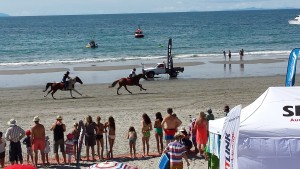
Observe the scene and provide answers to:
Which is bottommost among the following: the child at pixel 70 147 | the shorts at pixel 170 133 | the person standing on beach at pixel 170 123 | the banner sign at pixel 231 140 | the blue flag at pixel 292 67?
the child at pixel 70 147

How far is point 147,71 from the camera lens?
33750mm

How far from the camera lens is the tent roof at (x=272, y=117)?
8.28 m

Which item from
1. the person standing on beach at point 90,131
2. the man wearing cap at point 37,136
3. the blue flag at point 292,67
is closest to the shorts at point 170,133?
the person standing on beach at point 90,131

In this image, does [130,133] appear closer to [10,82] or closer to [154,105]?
[154,105]

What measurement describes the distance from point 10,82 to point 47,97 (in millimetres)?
8490

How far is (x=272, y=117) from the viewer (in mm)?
8586

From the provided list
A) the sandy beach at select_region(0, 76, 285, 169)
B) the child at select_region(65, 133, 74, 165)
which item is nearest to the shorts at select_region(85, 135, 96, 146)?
the child at select_region(65, 133, 74, 165)

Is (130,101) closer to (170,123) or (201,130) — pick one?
(170,123)

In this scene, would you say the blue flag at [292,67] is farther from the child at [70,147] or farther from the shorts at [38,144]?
the shorts at [38,144]

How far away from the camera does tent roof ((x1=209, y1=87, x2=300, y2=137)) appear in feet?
27.2

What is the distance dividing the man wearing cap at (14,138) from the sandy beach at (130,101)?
2527 mm

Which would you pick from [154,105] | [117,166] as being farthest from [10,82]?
[117,166]

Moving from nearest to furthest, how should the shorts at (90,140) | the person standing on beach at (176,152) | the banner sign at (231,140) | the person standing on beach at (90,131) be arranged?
the banner sign at (231,140)
the person standing on beach at (176,152)
the person standing on beach at (90,131)
the shorts at (90,140)

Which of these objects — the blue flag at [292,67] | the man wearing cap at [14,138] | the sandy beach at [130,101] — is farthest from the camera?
the sandy beach at [130,101]
